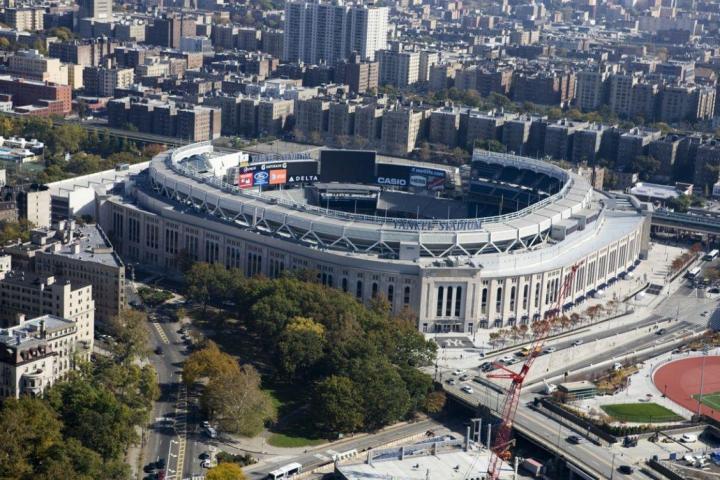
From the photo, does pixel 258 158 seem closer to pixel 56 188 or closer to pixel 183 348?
pixel 56 188

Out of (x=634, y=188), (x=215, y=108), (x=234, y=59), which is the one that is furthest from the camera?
(x=234, y=59)

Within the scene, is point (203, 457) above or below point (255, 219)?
below

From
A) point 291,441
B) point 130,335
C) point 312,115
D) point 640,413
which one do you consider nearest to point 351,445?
point 291,441

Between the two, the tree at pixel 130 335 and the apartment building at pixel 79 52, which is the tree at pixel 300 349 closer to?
the tree at pixel 130 335

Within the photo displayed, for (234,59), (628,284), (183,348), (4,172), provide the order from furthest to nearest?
(234,59)
(4,172)
(628,284)
(183,348)

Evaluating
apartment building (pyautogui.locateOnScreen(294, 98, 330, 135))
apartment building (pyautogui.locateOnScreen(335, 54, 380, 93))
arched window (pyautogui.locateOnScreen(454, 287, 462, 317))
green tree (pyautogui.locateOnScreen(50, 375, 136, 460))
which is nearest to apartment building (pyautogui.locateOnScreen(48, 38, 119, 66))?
apartment building (pyautogui.locateOnScreen(335, 54, 380, 93))

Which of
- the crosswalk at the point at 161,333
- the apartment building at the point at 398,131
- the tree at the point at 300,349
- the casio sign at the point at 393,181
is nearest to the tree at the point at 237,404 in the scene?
the tree at the point at 300,349


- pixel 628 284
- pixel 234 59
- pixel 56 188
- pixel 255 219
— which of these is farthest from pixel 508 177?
pixel 234 59
